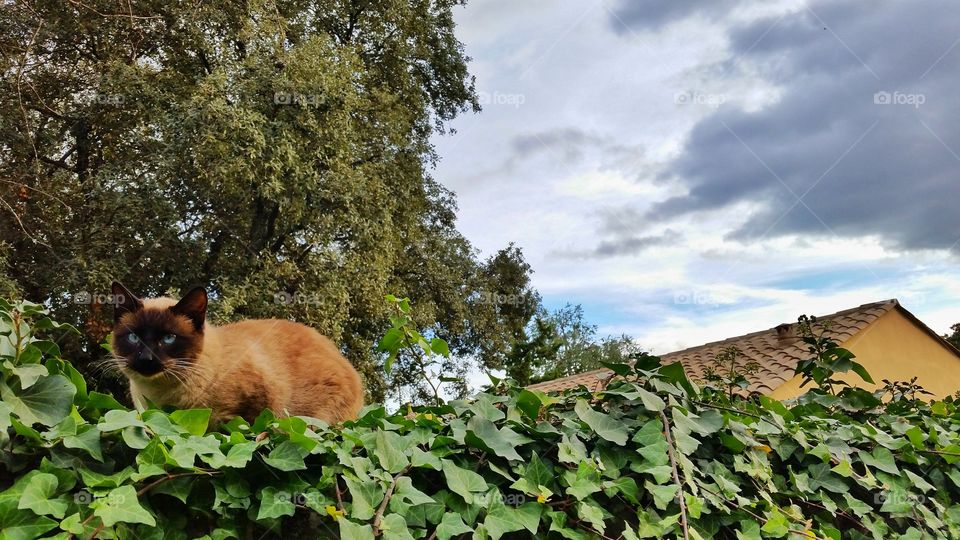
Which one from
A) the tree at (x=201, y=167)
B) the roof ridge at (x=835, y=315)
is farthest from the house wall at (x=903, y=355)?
the tree at (x=201, y=167)

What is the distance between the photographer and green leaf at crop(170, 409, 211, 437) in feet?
6.03

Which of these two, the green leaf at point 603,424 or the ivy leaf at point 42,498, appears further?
the green leaf at point 603,424

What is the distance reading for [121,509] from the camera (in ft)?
5.04

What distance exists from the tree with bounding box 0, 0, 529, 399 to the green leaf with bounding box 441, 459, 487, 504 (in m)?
11.0

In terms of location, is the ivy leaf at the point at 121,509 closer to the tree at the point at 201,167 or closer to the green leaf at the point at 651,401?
the green leaf at the point at 651,401

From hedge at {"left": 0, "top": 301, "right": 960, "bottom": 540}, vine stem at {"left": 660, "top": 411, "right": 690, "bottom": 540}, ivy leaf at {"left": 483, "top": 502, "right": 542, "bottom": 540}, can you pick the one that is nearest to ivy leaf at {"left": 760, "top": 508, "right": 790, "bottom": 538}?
hedge at {"left": 0, "top": 301, "right": 960, "bottom": 540}

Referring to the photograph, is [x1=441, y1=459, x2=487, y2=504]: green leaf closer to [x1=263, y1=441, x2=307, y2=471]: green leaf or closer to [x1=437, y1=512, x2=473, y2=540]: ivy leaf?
[x1=437, y1=512, x2=473, y2=540]: ivy leaf

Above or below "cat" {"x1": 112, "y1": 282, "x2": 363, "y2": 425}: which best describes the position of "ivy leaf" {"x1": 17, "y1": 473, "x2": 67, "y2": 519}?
below

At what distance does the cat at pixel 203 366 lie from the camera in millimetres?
3168

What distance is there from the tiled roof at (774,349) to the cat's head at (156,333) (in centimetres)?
698

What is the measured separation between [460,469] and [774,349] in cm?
1099

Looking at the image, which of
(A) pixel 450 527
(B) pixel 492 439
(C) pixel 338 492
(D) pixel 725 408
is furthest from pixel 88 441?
(D) pixel 725 408

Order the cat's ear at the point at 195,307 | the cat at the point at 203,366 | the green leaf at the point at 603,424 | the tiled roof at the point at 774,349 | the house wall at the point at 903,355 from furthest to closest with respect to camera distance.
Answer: the house wall at the point at 903,355 < the tiled roof at the point at 774,349 < the cat's ear at the point at 195,307 < the cat at the point at 203,366 < the green leaf at the point at 603,424

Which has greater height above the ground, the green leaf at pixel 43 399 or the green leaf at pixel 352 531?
the green leaf at pixel 43 399
